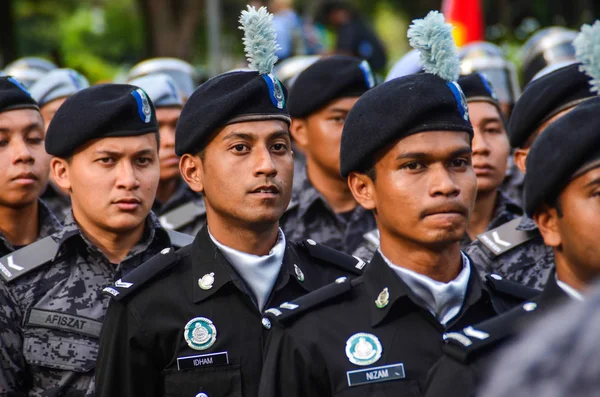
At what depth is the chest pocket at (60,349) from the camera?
425 cm

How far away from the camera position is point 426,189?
11.3 feet

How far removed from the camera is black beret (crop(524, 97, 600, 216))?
297cm

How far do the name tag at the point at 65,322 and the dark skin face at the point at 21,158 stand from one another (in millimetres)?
1021

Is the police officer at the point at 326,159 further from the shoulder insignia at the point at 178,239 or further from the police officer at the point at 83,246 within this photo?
the police officer at the point at 83,246

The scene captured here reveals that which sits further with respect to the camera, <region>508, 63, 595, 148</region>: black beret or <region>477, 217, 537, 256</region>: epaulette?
<region>508, 63, 595, 148</region>: black beret

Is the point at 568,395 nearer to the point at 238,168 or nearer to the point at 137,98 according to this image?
the point at 238,168

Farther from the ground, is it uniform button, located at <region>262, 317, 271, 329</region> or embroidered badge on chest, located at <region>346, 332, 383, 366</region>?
embroidered badge on chest, located at <region>346, 332, 383, 366</region>

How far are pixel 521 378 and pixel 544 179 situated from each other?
1.87m

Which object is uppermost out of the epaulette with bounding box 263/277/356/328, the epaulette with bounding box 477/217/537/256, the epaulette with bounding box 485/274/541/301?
the epaulette with bounding box 263/277/356/328

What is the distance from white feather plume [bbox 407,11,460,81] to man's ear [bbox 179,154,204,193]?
3.79ft

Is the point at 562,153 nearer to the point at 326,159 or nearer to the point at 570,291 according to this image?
the point at 570,291

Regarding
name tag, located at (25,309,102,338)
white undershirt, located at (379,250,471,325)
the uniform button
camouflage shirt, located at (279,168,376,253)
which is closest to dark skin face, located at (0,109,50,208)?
name tag, located at (25,309,102,338)

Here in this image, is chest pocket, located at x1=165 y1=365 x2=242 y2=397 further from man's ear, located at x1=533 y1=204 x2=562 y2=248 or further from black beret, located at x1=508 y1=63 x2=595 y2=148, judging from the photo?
black beret, located at x1=508 y1=63 x2=595 y2=148

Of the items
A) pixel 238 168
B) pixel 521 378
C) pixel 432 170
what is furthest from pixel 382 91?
pixel 521 378
